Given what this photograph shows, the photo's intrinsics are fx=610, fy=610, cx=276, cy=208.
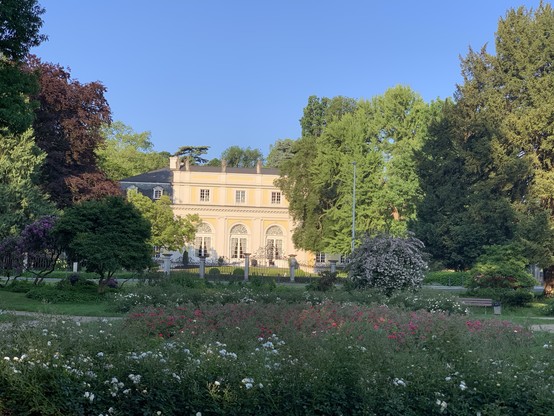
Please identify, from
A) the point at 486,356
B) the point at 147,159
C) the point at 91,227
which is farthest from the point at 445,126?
the point at 147,159

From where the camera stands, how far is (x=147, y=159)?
7294cm

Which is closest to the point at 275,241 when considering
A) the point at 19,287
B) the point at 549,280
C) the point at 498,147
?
the point at 498,147

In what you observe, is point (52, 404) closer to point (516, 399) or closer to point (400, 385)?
point (400, 385)

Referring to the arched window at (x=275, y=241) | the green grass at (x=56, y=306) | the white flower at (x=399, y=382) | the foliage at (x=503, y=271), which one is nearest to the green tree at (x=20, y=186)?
the green grass at (x=56, y=306)

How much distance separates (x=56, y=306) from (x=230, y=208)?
42068 mm

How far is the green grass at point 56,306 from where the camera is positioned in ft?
50.9

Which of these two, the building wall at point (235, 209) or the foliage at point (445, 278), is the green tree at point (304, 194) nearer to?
the building wall at point (235, 209)

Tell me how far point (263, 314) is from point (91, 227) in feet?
38.8

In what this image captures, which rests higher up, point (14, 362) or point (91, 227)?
point (91, 227)

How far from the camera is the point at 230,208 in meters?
58.8

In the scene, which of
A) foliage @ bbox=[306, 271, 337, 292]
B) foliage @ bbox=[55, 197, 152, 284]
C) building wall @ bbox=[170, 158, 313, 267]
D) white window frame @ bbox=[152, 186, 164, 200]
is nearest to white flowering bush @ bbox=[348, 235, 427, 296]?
foliage @ bbox=[306, 271, 337, 292]

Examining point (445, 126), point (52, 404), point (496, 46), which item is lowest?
point (52, 404)

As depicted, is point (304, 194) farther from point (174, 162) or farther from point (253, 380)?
point (253, 380)

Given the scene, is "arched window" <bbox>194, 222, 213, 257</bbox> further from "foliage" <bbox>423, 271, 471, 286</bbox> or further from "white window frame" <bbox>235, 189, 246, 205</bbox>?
"foliage" <bbox>423, 271, 471, 286</bbox>
